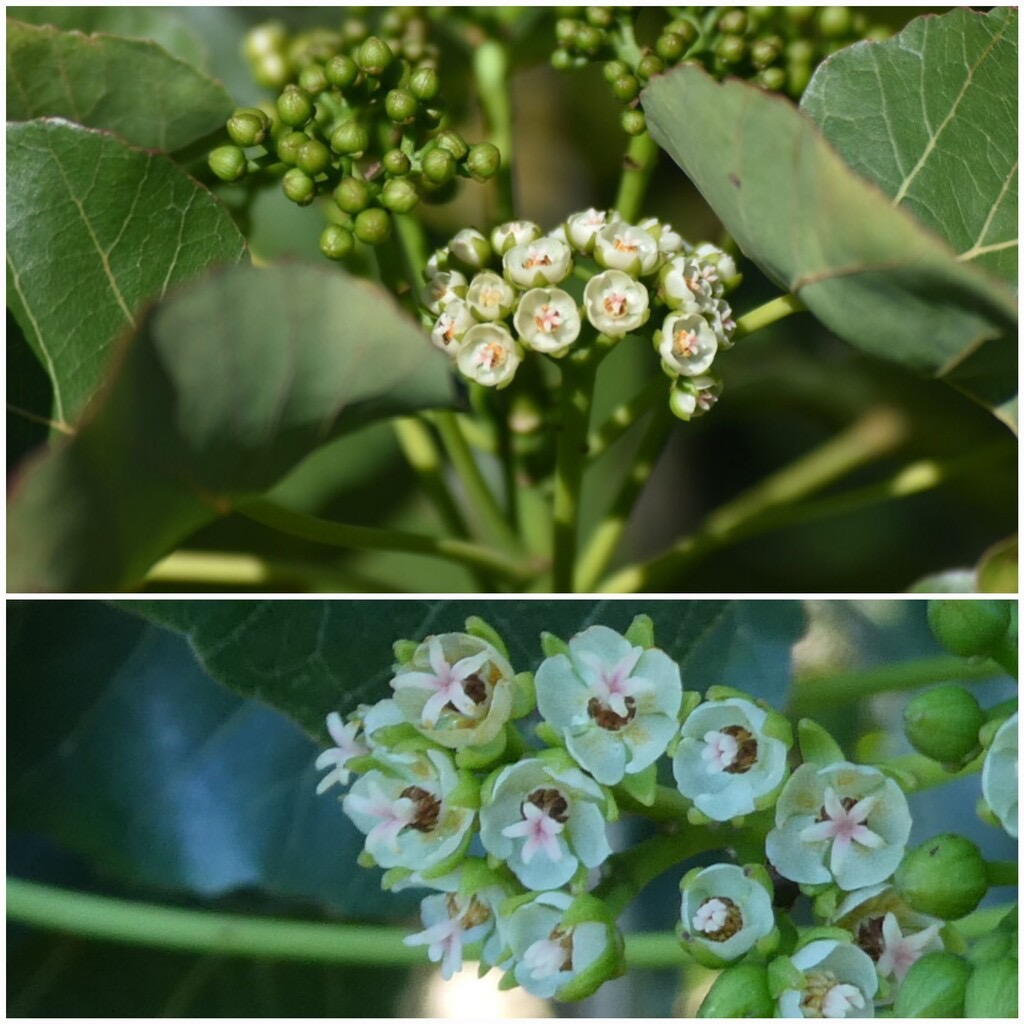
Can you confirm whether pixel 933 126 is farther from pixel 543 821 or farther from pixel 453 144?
pixel 543 821

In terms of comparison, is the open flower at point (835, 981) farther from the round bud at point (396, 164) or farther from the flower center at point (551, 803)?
the round bud at point (396, 164)

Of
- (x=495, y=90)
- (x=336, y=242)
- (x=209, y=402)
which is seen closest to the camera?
(x=209, y=402)

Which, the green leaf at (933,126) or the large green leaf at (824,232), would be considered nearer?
the large green leaf at (824,232)

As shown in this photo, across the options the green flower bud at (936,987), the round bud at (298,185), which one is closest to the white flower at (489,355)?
the round bud at (298,185)

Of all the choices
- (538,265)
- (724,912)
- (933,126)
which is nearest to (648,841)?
(724,912)

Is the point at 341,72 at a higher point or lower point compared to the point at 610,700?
higher

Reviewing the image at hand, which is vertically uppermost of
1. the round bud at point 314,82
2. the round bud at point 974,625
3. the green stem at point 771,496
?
the round bud at point 314,82

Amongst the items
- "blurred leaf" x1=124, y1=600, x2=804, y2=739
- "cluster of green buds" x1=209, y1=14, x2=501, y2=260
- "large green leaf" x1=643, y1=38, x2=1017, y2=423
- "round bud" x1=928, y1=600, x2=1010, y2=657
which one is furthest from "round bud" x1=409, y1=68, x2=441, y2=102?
"round bud" x1=928, y1=600, x2=1010, y2=657
